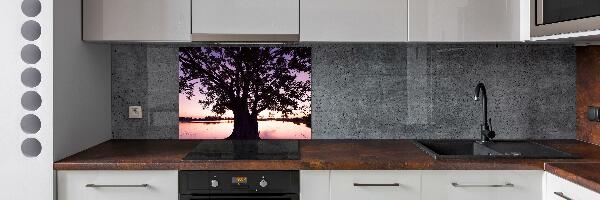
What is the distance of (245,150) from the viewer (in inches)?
107

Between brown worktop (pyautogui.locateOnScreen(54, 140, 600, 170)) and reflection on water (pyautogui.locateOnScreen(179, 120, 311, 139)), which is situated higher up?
reflection on water (pyautogui.locateOnScreen(179, 120, 311, 139))

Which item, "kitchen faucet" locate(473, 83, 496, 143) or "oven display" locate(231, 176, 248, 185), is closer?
"oven display" locate(231, 176, 248, 185)

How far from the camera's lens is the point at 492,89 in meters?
3.12

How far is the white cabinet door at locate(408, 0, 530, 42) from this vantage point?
2705mm

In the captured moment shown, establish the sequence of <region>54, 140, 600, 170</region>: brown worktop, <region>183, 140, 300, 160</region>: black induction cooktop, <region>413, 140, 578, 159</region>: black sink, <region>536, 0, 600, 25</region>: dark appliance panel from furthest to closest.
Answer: <region>413, 140, 578, 159</region>: black sink
<region>183, 140, 300, 160</region>: black induction cooktop
<region>54, 140, 600, 170</region>: brown worktop
<region>536, 0, 600, 25</region>: dark appliance panel

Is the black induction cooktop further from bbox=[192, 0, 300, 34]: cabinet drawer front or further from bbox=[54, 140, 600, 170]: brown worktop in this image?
bbox=[192, 0, 300, 34]: cabinet drawer front

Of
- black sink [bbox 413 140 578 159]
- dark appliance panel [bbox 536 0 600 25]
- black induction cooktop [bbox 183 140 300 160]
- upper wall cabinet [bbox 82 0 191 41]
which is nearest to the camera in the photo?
dark appliance panel [bbox 536 0 600 25]
